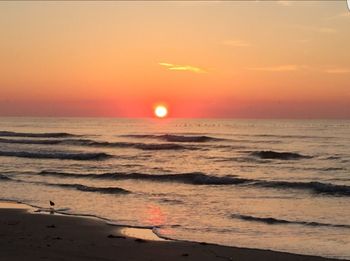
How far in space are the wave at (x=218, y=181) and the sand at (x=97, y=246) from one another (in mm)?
10105

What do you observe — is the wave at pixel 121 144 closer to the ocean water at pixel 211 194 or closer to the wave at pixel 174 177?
the ocean water at pixel 211 194

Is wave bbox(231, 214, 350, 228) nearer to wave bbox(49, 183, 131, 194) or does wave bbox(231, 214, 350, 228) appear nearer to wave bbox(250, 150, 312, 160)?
wave bbox(49, 183, 131, 194)

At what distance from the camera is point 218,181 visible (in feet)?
72.2

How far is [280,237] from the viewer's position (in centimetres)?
1091

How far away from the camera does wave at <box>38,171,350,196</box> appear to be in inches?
757

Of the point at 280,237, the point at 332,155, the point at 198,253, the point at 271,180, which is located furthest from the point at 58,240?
the point at 332,155

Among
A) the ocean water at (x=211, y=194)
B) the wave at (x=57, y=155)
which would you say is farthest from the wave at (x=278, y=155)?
the wave at (x=57, y=155)

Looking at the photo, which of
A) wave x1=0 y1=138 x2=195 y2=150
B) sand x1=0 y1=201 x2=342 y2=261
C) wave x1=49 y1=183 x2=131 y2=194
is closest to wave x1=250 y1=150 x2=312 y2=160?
wave x1=0 y1=138 x2=195 y2=150

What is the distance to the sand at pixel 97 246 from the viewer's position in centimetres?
844

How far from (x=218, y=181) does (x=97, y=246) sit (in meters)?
13.0

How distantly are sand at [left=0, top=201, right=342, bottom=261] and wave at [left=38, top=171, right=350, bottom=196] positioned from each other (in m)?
10.1

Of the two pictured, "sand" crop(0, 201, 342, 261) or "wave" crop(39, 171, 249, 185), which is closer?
"sand" crop(0, 201, 342, 261)

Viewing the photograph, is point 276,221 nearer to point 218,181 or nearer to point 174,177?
point 218,181

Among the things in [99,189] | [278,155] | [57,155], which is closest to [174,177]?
[99,189]
